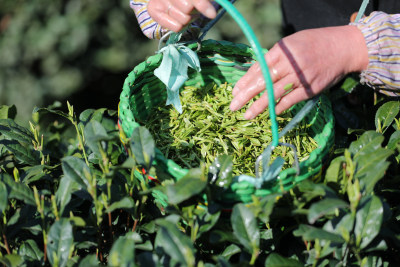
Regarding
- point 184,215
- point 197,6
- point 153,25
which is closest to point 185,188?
point 184,215

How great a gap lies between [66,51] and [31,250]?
164 cm

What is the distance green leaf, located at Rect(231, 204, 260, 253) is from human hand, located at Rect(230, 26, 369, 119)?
30 centimetres

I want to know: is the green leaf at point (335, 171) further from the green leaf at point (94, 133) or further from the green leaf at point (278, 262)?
the green leaf at point (94, 133)

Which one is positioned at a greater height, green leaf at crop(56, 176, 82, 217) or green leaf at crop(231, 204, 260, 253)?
green leaf at crop(56, 176, 82, 217)

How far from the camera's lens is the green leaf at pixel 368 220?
745 mm

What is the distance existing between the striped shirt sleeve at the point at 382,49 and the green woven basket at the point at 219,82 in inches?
5.0

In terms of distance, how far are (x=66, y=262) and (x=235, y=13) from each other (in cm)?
53

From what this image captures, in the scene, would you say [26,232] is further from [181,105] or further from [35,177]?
[181,105]

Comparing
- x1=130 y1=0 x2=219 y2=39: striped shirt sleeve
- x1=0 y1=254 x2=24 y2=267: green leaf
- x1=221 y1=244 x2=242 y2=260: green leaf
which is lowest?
x1=221 y1=244 x2=242 y2=260: green leaf

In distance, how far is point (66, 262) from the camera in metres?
0.77

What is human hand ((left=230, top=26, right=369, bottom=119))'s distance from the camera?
0.95 meters

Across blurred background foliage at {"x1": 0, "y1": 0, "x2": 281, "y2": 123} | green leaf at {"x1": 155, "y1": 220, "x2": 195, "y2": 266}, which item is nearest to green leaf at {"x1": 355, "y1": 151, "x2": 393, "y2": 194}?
green leaf at {"x1": 155, "y1": 220, "x2": 195, "y2": 266}

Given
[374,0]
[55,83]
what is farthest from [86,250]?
[55,83]

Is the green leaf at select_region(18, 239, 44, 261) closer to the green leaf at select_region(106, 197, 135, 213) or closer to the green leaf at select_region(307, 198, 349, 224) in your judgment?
the green leaf at select_region(106, 197, 135, 213)
